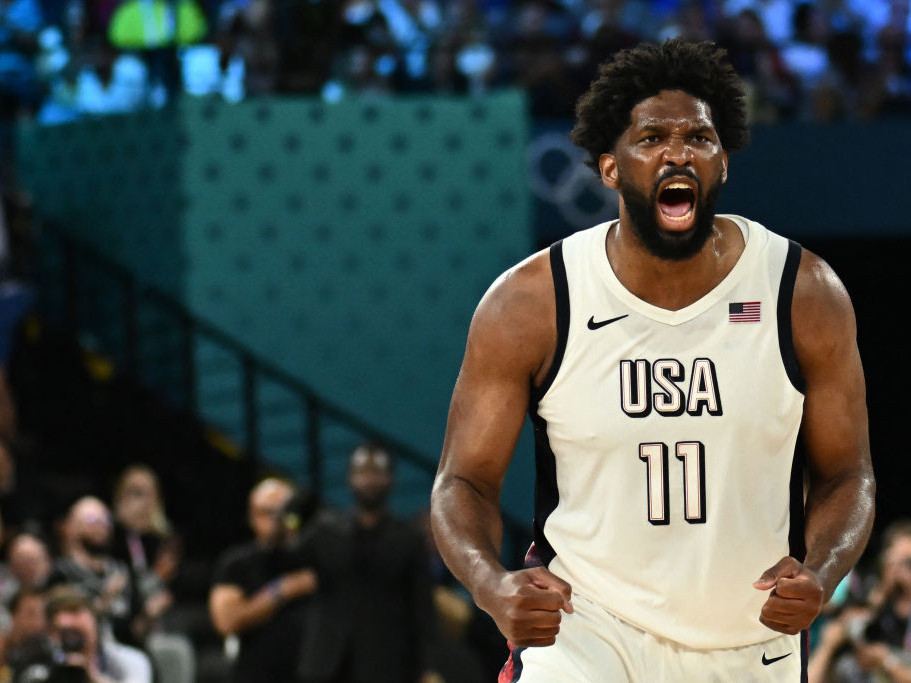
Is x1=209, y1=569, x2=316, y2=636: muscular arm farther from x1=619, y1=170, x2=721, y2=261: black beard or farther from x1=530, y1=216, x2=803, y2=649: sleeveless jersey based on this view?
x1=619, y1=170, x2=721, y2=261: black beard

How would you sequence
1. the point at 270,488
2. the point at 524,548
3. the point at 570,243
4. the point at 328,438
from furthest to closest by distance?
the point at 328,438
the point at 524,548
the point at 270,488
the point at 570,243

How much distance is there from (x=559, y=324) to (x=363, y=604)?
4.77 meters

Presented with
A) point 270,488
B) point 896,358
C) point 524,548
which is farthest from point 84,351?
point 896,358

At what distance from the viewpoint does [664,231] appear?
3.65m

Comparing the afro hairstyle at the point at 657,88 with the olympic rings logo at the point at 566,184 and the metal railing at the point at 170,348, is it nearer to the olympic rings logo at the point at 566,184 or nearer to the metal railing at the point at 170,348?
the metal railing at the point at 170,348

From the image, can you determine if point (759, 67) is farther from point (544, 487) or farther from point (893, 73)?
point (544, 487)

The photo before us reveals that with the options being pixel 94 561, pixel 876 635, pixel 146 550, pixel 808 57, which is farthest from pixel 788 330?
pixel 808 57

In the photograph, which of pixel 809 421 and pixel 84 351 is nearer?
pixel 809 421

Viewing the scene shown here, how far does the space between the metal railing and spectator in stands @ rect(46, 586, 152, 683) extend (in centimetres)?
387

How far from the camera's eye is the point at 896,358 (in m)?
15.7

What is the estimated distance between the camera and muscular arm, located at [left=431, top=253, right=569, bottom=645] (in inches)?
144

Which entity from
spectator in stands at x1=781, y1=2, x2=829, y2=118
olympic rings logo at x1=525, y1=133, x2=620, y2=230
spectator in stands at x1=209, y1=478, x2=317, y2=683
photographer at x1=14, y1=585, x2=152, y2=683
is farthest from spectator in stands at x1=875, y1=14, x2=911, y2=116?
photographer at x1=14, y1=585, x2=152, y2=683

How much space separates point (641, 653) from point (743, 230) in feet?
3.32

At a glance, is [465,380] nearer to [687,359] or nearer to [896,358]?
[687,359]
